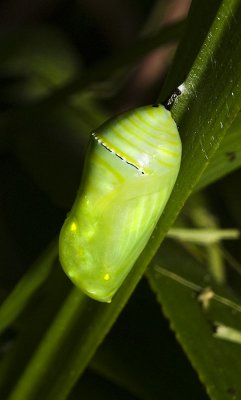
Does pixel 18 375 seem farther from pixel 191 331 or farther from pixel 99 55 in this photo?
pixel 99 55

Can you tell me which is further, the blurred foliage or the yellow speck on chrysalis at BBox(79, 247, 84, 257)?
the yellow speck on chrysalis at BBox(79, 247, 84, 257)

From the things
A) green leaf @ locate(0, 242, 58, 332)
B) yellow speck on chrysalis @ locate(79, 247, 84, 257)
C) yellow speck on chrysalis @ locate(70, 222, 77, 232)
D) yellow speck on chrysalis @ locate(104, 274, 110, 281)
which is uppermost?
yellow speck on chrysalis @ locate(70, 222, 77, 232)

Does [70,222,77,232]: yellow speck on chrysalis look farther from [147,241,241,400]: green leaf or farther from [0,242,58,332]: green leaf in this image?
[147,241,241,400]: green leaf

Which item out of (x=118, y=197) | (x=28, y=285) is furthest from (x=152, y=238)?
(x=28, y=285)

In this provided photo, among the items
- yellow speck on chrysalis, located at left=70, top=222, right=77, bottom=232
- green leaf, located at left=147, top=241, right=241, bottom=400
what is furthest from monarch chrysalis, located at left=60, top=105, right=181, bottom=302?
green leaf, located at left=147, top=241, right=241, bottom=400

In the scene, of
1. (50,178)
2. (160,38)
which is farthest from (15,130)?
(160,38)

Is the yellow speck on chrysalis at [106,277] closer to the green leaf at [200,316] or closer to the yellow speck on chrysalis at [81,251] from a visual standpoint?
the yellow speck on chrysalis at [81,251]

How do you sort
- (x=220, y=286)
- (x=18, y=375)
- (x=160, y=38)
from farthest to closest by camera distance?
(x=160, y=38) → (x=220, y=286) → (x=18, y=375)

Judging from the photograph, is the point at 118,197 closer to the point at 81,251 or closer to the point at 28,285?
the point at 81,251

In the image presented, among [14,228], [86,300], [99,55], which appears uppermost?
[99,55]
